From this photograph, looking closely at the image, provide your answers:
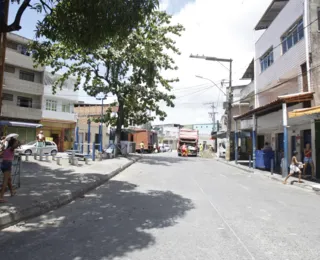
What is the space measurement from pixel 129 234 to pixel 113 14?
4.45 meters

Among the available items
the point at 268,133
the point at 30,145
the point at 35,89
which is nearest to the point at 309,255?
the point at 268,133

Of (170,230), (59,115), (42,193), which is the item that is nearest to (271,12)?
(42,193)

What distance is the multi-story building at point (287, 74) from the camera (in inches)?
625

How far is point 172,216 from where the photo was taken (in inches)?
266

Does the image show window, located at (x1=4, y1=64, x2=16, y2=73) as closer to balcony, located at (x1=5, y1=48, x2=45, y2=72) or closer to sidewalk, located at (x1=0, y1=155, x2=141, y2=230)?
balcony, located at (x1=5, y1=48, x2=45, y2=72)

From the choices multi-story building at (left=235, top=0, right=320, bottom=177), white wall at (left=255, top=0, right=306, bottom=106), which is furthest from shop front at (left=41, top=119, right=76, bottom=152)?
white wall at (left=255, top=0, right=306, bottom=106)

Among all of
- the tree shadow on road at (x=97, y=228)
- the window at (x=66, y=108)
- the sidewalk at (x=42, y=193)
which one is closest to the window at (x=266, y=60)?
the sidewalk at (x=42, y=193)

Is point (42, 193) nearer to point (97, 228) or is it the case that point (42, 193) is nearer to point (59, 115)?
point (97, 228)

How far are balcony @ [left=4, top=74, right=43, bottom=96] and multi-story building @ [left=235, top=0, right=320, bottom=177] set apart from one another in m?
22.9

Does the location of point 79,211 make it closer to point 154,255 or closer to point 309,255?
point 154,255

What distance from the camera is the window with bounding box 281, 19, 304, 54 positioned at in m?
17.5

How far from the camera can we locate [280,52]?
20.8 meters

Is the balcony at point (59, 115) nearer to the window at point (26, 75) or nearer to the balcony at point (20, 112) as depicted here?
the balcony at point (20, 112)

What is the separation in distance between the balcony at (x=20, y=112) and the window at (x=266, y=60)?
23602 millimetres
